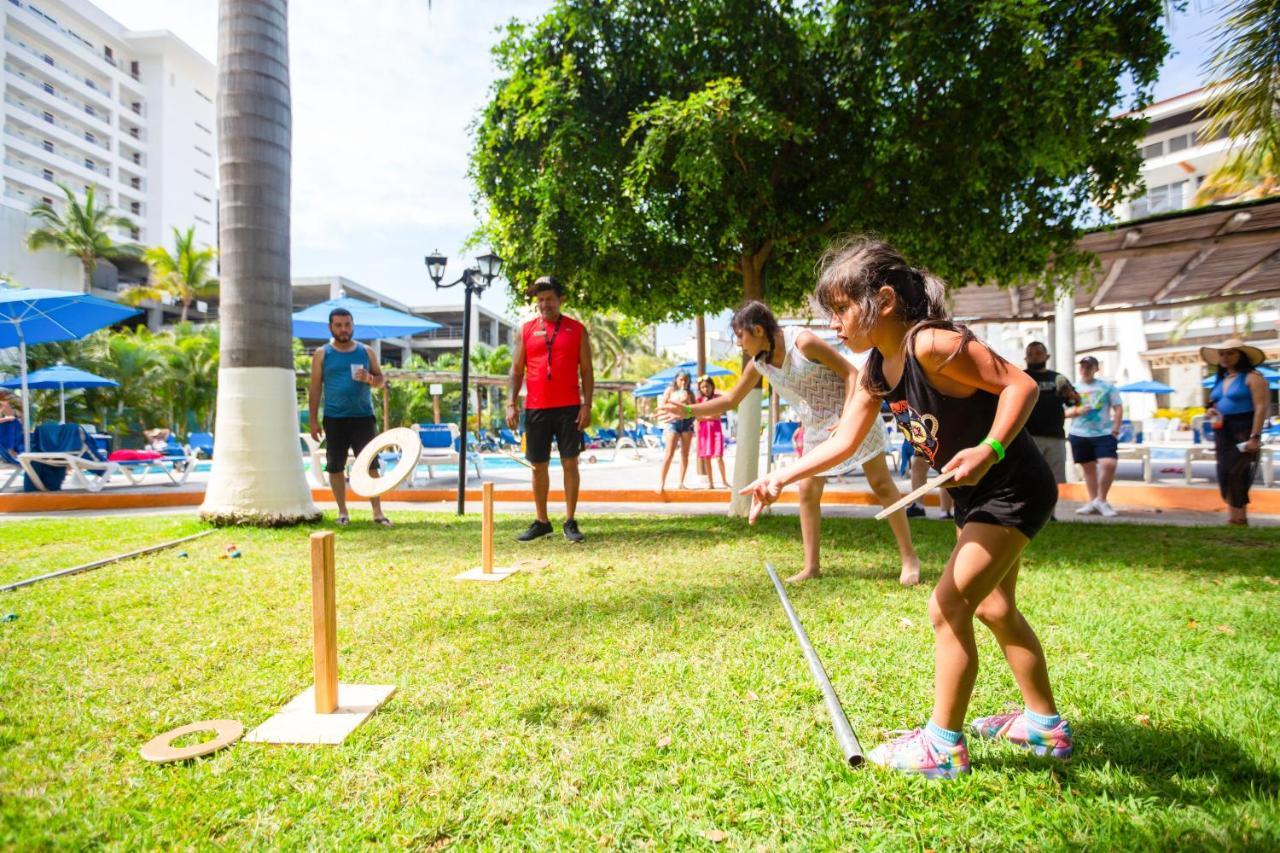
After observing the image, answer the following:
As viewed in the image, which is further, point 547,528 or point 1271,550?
point 547,528

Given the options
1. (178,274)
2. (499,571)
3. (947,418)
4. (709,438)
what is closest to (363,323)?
(709,438)

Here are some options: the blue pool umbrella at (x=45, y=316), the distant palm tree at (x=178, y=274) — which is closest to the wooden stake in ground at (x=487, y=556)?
the blue pool umbrella at (x=45, y=316)

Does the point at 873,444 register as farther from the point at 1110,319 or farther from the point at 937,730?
the point at 1110,319

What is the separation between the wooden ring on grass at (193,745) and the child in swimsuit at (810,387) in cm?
315

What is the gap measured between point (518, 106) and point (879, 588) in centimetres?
603

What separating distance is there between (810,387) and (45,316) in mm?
12537

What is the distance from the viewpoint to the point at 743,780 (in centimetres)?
224

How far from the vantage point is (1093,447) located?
28.7 ft

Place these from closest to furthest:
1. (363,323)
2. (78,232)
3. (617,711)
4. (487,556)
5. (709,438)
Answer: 1. (617,711)
2. (487,556)
3. (709,438)
4. (363,323)
5. (78,232)

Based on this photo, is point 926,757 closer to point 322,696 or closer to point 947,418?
point 947,418

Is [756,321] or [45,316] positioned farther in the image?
[45,316]

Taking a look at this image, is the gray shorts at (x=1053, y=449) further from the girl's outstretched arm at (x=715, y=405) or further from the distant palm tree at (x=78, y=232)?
the distant palm tree at (x=78, y=232)

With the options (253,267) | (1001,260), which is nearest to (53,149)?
(253,267)

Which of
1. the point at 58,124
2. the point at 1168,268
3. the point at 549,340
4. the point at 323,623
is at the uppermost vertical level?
the point at 58,124
